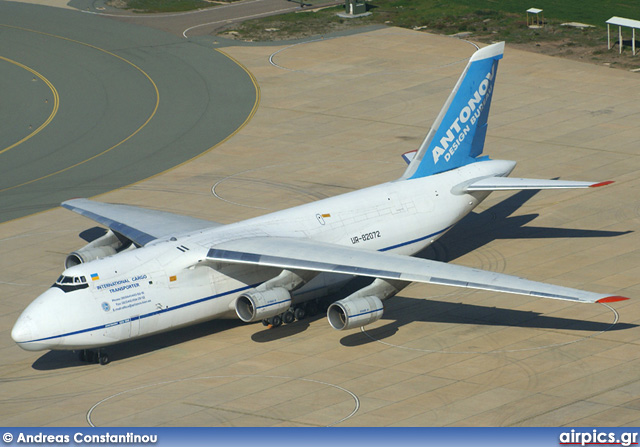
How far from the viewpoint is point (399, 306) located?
150 ft

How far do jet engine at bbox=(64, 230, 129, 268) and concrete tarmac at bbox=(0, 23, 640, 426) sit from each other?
2.36m

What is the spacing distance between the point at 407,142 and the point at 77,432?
122 feet

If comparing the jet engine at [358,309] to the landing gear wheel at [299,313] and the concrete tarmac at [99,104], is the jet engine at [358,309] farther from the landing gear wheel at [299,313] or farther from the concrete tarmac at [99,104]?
the concrete tarmac at [99,104]

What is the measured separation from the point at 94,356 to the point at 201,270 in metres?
5.44

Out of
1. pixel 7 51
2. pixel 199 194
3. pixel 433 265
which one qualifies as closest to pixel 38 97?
pixel 7 51

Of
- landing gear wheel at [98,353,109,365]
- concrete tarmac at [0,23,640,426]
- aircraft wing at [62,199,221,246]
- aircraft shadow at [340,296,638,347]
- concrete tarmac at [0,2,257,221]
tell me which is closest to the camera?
concrete tarmac at [0,23,640,426]

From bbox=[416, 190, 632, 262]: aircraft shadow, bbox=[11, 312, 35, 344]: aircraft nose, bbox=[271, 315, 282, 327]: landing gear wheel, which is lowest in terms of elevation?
bbox=[271, 315, 282, 327]: landing gear wheel

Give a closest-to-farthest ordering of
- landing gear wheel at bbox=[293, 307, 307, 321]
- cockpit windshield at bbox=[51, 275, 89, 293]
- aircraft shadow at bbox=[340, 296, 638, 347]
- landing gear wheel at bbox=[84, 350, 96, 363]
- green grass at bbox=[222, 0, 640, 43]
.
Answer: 1. cockpit windshield at bbox=[51, 275, 89, 293]
2. landing gear wheel at bbox=[84, 350, 96, 363]
3. aircraft shadow at bbox=[340, 296, 638, 347]
4. landing gear wheel at bbox=[293, 307, 307, 321]
5. green grass at bbox=[222, 0, 640, 43]

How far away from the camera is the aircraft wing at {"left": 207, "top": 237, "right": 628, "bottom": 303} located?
38.5 meters

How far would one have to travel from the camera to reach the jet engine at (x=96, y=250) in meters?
47.6

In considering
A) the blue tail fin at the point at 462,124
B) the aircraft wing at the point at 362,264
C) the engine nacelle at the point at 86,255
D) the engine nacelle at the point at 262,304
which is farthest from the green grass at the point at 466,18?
the engine nacelle at the point at 262,304

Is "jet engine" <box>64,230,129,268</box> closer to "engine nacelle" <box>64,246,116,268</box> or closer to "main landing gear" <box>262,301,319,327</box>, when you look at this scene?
"engine nacelle" <box>64,246,116,268</box>

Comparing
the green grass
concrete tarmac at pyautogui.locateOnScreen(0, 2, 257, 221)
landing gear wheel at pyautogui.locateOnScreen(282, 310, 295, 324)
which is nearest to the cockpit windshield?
landing gear wheel at pyautogui.locateOnScreen(282, 310, 295, 324)

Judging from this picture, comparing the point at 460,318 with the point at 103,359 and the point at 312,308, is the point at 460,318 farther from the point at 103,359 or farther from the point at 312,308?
the point at 103,359
